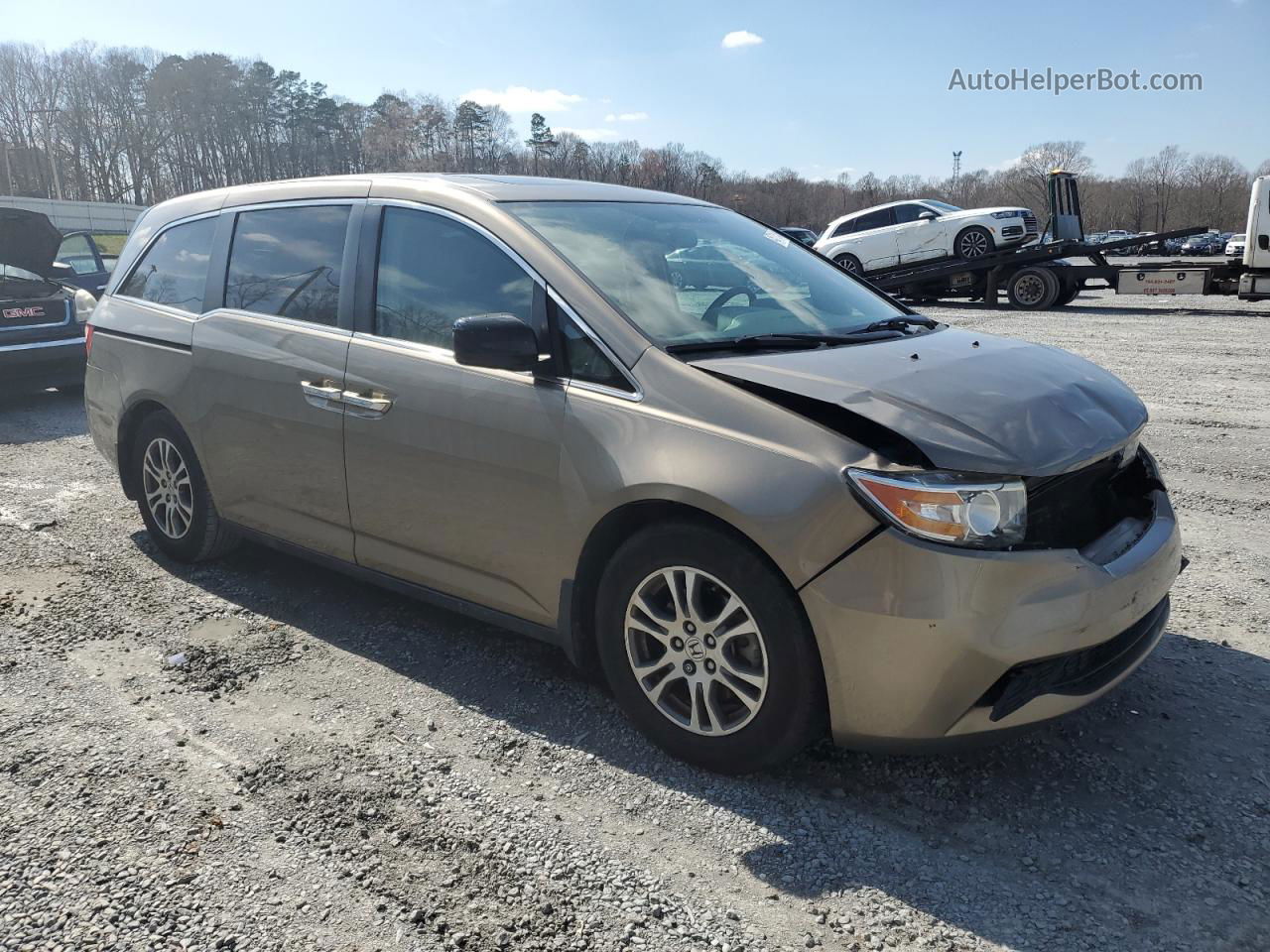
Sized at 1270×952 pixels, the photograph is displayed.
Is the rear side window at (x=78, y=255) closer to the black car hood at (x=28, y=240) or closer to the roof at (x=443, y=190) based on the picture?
the black car hood at (x=28, y=240)

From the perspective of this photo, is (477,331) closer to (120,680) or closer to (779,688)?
(779,688)

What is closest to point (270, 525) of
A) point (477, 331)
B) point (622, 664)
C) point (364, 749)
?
point (364, 749)

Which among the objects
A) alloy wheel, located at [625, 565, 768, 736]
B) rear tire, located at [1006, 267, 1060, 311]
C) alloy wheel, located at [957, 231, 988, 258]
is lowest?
alloy wheel, located at [625, 565, 768, 736]

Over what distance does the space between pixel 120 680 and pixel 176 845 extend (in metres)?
1.27

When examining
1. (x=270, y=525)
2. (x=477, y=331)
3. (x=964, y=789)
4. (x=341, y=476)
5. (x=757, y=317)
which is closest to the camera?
A: (x=964, y=789)

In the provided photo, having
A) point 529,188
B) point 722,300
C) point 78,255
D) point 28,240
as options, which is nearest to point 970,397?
point 722,300

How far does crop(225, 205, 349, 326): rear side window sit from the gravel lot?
138cm

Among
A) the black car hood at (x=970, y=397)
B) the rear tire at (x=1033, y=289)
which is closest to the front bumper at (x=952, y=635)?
the black car hood at (x=970, y=397)

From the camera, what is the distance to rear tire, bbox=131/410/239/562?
463 cm

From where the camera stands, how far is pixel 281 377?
396cm

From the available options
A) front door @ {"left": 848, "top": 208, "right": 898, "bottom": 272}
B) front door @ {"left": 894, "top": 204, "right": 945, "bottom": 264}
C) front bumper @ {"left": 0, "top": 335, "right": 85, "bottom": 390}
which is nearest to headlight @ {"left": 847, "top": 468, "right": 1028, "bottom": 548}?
front bumper @ {"left": 0, "top": 335, "right": 85, "bottom": 390}

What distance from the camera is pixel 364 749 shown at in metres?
3.16

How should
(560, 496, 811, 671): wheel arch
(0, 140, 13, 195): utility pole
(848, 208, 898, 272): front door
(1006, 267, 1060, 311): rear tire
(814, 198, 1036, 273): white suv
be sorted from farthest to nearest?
(0, 140, 13, 195): utility pole → (848, 208, 898, 272): front door → (814, 198, 1036, 273): white suv → (1006, 267, 1060, 311): rear tire → (560, 496, 811, 671): wheel arch

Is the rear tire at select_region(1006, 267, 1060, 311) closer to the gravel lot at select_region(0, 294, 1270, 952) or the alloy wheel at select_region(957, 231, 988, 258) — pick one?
the alloy wheel at select_region(957, 231, 988, 258)
